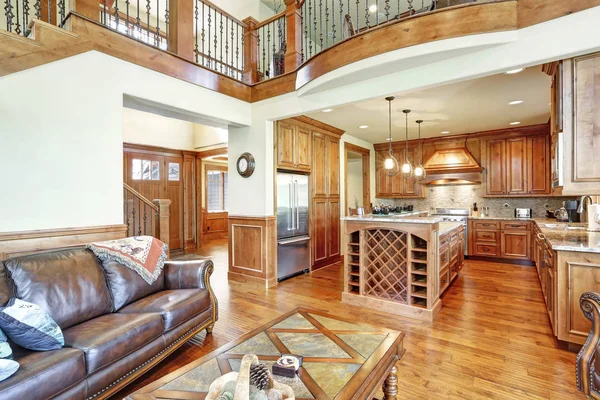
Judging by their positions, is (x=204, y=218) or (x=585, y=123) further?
(x=204, y=218)

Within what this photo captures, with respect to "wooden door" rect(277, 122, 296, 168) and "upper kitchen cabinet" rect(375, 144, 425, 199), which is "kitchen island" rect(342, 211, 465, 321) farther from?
"upper kitchen cabinet" rect(375, 144, 425, 199)

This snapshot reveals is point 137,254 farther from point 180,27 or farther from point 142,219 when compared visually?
point 142,219

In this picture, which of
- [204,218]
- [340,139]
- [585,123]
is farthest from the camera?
[204,218]

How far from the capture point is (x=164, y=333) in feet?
7.42

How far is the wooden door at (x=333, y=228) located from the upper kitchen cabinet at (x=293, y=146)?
1063mm

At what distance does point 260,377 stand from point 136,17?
5951 millimetres

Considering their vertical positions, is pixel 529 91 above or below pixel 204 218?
above

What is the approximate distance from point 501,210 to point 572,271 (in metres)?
4.32

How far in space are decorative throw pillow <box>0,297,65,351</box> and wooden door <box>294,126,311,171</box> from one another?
12.3 ft

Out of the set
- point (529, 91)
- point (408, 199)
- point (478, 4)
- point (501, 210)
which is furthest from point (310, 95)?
point (501, 210)

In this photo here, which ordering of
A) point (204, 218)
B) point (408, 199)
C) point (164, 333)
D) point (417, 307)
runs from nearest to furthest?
1. point (164, 333)
2. point (417, 307)
3. point (408, 199)
4. point (204, 218)

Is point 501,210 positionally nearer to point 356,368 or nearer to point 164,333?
point 356,368

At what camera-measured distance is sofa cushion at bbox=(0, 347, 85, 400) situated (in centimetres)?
139

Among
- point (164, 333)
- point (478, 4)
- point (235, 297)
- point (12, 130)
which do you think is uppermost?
point (478, 4)
